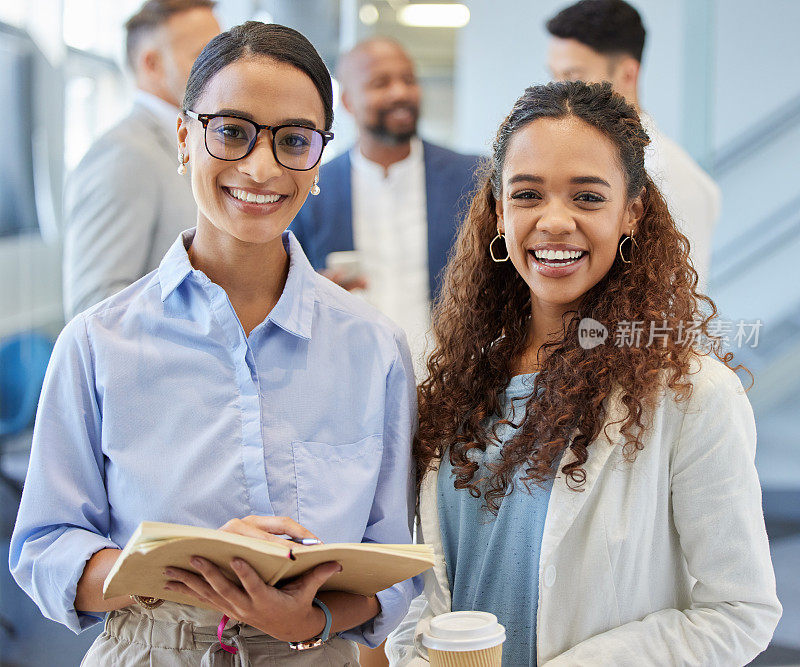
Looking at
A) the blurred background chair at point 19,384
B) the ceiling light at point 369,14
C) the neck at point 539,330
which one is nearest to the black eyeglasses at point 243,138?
the neck at point 539,330

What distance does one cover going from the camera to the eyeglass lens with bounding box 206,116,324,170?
1.24 meters

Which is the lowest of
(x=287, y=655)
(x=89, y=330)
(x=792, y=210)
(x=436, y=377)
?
(x=287, y=655)

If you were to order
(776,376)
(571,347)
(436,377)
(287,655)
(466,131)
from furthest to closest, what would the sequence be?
1. (466,131)
2. (776,376)
3. (436,377)
4. (571,347)
5. (287,655)

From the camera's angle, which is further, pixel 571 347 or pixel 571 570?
pixel 571 347

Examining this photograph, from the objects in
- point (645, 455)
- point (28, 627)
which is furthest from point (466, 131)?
point (28, 627)

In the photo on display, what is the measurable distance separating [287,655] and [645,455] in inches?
22.3

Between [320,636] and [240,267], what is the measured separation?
1.76 ft

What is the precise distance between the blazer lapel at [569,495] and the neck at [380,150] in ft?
3.38

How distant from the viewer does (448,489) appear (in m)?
1.41

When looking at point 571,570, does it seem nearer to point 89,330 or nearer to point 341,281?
point 89,330

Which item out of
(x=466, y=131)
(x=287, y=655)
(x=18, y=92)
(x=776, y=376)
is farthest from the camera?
(x=18, y=92)

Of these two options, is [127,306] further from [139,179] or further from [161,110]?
[161,110]

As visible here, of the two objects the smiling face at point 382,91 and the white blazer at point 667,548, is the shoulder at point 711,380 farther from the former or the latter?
the smiling face at point 382,91

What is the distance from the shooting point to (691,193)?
1.98 m
